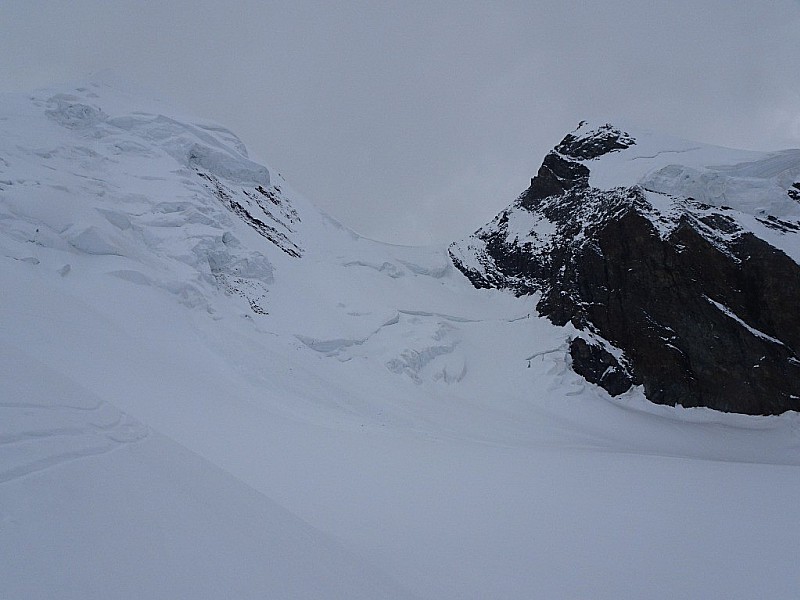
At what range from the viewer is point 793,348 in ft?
96.0

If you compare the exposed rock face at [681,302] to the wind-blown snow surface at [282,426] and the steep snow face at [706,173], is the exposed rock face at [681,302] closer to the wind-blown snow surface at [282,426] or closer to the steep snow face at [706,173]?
the steep snow face at [706,173]

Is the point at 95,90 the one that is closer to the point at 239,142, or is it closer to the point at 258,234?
the point at 239,142

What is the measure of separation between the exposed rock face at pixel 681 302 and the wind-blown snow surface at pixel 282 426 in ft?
6.21

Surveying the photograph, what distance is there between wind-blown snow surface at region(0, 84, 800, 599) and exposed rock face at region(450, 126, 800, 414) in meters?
1.89

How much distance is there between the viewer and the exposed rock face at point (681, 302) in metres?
29.7

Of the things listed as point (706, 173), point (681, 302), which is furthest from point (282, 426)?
point (706, 173)

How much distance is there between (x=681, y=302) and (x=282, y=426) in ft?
104

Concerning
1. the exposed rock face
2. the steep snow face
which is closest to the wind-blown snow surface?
the exposed rock face

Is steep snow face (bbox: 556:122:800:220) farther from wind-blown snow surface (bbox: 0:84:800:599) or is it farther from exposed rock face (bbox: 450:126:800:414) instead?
wind-blown snow surface (bbox: 0:84:800:599)

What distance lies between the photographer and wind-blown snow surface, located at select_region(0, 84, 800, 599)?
3748 mm

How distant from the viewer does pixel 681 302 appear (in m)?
32.0

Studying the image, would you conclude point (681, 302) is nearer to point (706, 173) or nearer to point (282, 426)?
point (706, 173)

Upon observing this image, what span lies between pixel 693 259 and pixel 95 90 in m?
55.6

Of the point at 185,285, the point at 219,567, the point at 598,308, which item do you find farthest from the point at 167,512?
the point at 598,308
